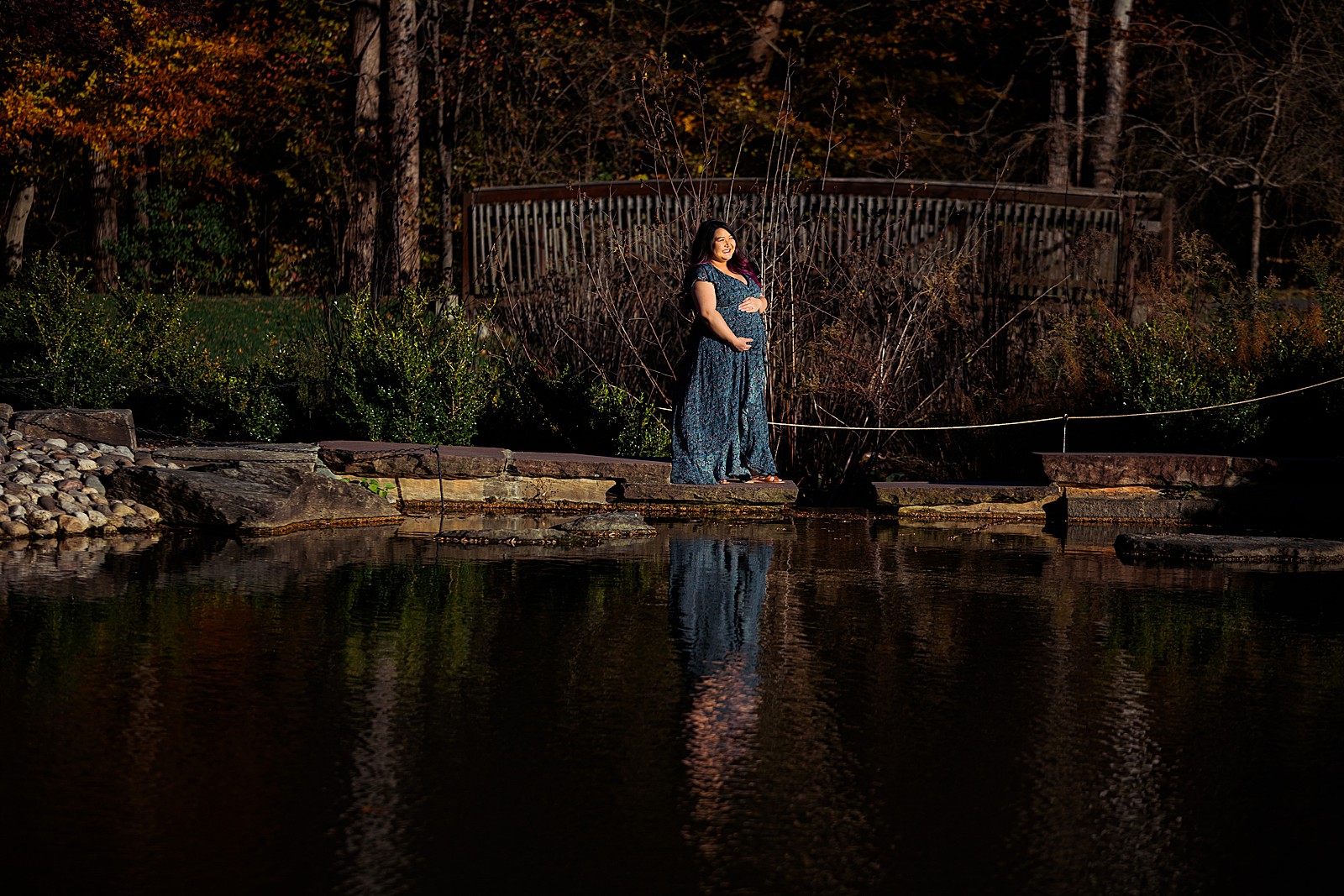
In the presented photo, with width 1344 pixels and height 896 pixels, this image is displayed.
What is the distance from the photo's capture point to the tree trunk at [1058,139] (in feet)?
85.0

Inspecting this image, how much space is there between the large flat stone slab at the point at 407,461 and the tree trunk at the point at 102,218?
19.9m

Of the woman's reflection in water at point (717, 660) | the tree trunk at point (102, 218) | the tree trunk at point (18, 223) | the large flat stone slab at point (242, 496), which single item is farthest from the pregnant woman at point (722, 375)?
the tree trunk at point (18, 223)

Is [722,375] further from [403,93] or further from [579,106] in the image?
[579,106]

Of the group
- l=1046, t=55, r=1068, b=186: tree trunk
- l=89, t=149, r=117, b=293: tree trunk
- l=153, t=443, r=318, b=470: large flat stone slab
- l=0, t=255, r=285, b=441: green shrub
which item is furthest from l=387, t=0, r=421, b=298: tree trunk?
l=153, t=443, r=318, b=470: large flat stone slab

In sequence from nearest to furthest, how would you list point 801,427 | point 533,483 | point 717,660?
1. point 717,660
2. point 533,483
3. point 801,427

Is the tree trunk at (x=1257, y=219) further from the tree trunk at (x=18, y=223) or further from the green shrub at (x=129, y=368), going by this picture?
the tree trunk at (x=18, y=223)

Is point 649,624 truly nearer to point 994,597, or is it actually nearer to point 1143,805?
point 994,597

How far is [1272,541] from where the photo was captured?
10.3m

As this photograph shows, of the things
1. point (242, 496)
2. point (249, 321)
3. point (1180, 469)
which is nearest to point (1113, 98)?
point (249, 321)

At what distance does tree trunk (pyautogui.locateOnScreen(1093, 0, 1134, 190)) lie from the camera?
25.5 meters

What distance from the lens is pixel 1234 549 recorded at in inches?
402

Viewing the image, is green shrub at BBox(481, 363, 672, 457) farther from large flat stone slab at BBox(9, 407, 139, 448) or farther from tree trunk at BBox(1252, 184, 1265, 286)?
tree trunk at BBox(1252, 184, 1265, 286)

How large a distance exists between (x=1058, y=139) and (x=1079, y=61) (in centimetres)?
139

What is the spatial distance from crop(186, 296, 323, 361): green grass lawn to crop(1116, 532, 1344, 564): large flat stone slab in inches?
374
